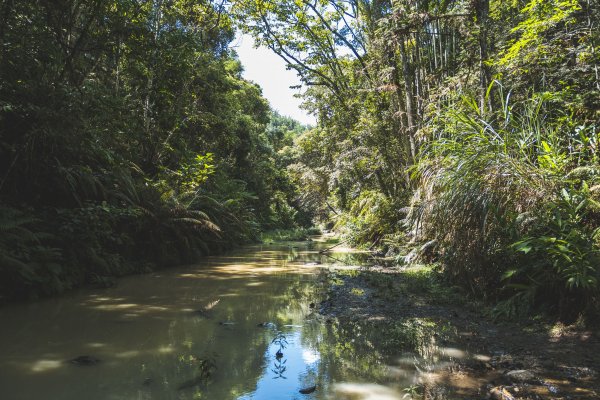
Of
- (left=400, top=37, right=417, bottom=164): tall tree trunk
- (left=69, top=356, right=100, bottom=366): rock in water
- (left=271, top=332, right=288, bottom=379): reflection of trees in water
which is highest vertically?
(left=400, top=37, right=417, bottom=164): tall tree trunk

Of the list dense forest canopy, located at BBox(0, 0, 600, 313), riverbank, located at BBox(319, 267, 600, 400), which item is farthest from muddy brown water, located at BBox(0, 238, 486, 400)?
dense forest canopy, located at BBox(0, 0, 600, 313)

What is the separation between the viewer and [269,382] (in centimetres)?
259

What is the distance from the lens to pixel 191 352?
123 inches

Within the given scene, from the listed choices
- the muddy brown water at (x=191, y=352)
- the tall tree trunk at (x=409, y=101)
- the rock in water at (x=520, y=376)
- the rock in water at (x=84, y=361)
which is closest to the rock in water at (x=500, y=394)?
the rock in water at (x=520, y=376)

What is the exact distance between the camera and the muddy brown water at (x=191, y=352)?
2.43 meters

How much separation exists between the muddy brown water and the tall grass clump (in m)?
1.38

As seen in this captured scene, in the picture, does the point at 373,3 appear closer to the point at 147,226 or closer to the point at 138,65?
the point at 138,65

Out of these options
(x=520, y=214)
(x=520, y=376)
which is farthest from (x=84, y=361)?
(x=520, y=214)

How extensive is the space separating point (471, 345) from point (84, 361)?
125 inches

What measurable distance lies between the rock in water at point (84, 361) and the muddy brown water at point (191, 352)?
0.06 m

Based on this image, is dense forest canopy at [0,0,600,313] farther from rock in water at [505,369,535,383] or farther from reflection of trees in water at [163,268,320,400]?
reflection of trees in water at [163,268,320,400]

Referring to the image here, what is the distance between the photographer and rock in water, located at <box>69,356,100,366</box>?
2.82m

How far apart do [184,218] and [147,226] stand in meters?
0.83

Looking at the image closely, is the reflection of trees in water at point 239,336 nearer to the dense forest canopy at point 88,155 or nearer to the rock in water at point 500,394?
the rock in water at point 500,394
